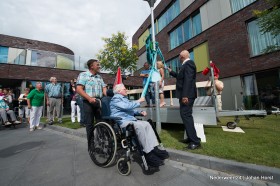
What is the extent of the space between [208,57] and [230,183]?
1310 cm

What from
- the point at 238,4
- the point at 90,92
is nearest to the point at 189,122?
the point at 90,92

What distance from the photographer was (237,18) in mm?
11172

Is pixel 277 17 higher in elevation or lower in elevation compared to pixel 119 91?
higher

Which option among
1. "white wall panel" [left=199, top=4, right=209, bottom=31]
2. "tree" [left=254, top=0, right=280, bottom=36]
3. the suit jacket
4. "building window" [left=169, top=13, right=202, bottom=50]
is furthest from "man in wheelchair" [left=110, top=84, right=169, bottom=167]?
"building window" [left=169, top=13, right=202, bottom=50]

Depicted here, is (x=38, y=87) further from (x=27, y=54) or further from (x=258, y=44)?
(x=258, y=44)

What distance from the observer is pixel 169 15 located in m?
19.0

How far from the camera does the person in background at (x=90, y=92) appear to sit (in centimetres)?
311

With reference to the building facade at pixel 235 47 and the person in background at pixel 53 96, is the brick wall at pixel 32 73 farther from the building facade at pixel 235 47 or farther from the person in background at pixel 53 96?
the building facade at pixel 235 47

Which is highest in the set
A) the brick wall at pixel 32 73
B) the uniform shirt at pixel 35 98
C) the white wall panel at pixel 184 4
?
the white wall panel at pixel 184 4

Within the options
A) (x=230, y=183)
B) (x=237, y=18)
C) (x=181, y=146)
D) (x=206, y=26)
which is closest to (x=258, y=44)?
(x=237, y=18)

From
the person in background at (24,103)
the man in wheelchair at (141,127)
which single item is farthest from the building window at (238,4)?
the person in background at (24,103)

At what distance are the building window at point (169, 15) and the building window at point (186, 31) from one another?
175cm

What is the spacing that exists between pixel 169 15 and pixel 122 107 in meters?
19.3

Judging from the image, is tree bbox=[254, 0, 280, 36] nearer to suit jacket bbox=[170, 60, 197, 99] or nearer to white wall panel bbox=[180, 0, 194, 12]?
suit jacket bbox=[170, 60, 197, 99]
